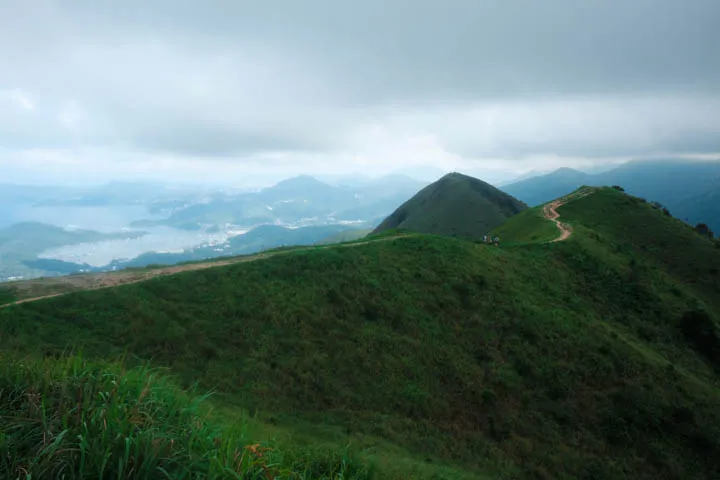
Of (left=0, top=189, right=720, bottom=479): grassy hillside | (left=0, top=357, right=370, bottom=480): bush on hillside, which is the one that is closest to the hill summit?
(left=0, top=189, right=720, bottom=479): grassy hillside

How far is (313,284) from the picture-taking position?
23219 millimetres

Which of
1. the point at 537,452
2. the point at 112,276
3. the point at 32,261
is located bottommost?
the point at 537,452

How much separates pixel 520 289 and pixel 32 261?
773 ft

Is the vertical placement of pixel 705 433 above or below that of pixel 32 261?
below

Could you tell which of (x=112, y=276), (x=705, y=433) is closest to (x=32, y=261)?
(x=112, y=276)

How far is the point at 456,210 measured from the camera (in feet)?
302

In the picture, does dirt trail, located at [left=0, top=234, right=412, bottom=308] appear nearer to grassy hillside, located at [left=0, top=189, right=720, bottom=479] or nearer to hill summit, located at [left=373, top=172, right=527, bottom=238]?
grassy hillside, located at [left=0, top=189, right=720, bottom=479]

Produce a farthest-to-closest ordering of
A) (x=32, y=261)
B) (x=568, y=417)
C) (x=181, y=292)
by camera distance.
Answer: (x=32, y=261)
(x=181, y=292)
(x=568, y=417)

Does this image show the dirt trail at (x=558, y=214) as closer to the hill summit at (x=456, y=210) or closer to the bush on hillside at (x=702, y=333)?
the bush on hillside at (x=702, y=333)

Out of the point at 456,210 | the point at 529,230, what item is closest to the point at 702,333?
the point at 529,230

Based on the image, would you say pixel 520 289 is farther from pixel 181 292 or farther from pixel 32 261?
pixel 32 261

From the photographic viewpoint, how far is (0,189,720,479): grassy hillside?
15469 millimetres

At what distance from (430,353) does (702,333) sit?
23.1 metres

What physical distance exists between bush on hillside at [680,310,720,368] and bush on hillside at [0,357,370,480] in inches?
1319
